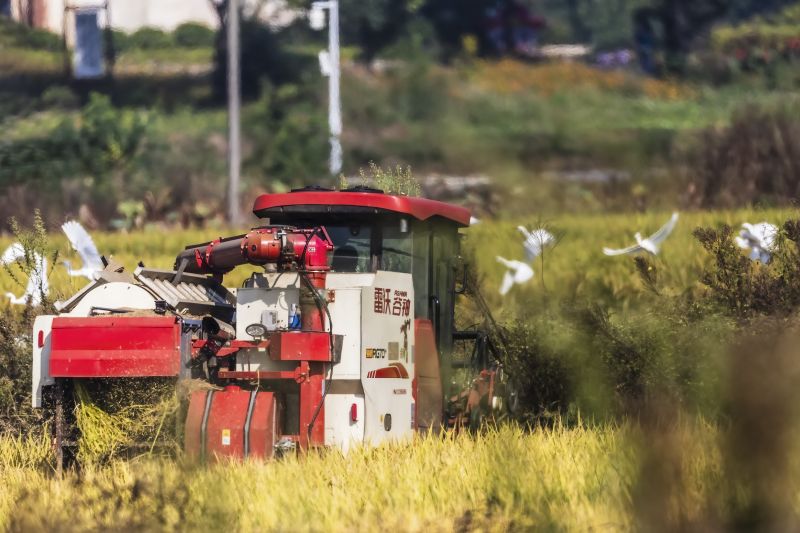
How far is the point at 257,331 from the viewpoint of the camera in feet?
34.3

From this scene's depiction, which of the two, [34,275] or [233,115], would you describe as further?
[233,115]

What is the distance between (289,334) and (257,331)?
13.1 inches

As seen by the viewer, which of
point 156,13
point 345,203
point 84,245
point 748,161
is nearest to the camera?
point 345,203

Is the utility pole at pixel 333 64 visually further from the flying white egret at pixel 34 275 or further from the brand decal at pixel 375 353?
the brand decal at pixel 375 353

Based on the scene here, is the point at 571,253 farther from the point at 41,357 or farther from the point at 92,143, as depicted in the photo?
the point at 92,143

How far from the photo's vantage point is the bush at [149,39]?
4072cm

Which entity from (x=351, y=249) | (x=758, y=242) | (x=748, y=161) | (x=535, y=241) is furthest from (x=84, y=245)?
(x=748, y=161)

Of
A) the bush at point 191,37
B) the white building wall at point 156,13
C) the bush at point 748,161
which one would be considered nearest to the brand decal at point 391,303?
the bush at point 748,161

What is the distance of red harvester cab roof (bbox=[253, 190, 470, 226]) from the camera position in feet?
36.1

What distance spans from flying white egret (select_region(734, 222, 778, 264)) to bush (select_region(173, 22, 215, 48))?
32269 mm

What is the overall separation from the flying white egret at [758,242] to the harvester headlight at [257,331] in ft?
15.1

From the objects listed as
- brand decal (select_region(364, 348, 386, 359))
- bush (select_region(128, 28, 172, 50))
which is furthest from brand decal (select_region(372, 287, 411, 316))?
bush (select_region(128, 28, 172, 50))

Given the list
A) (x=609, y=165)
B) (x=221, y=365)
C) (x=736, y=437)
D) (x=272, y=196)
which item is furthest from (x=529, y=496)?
(x=609, y=165)

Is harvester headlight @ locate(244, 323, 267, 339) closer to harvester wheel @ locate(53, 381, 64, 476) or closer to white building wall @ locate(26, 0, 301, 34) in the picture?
harvester wheel @ locate(53, 381, 64, 476)
